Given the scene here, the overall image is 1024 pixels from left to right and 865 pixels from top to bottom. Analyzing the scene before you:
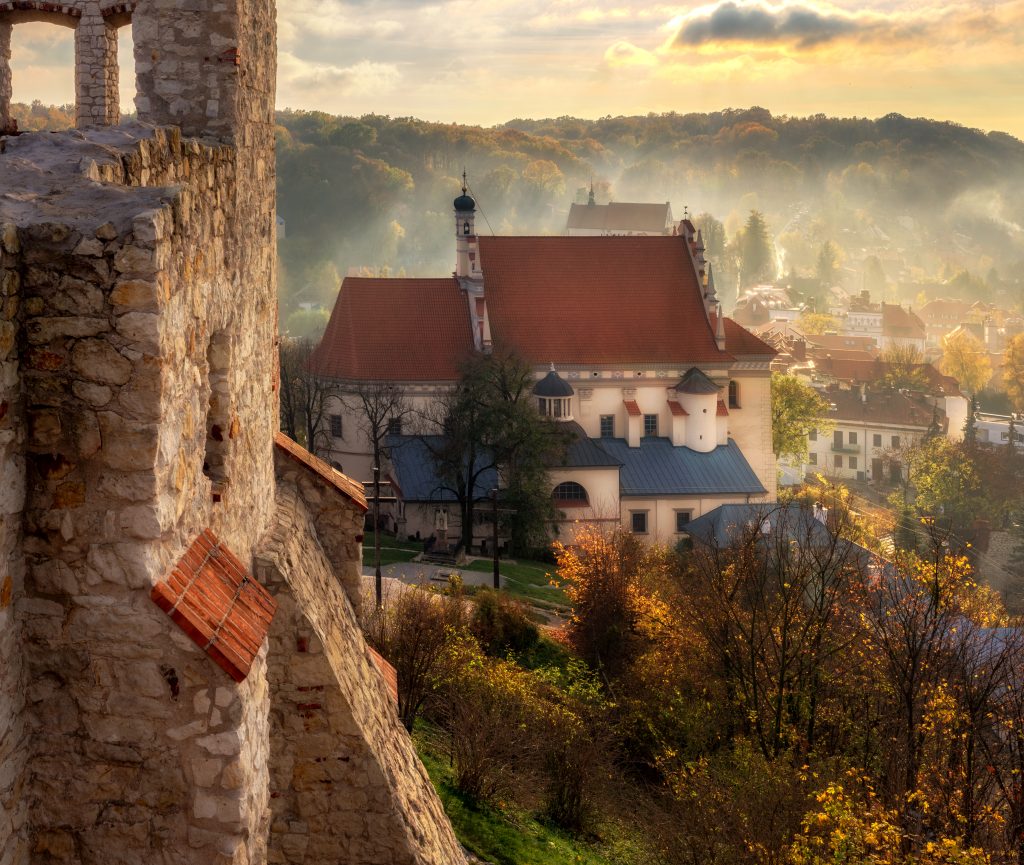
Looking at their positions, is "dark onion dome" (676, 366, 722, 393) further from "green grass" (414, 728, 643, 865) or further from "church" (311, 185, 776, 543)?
"green grass" (414, 728, 643, 865)

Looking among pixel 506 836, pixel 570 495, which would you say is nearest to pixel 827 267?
pixel 570 495

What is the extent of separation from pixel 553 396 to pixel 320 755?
1661 inches

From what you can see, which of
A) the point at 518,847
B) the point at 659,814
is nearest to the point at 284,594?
the point at 518,847

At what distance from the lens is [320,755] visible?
6012mm

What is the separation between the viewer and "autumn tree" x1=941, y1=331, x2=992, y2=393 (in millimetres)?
112812

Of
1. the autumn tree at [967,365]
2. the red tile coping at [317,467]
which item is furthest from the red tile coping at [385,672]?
the autumn tree at [967,365]

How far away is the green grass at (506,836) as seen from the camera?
1259 centimetres

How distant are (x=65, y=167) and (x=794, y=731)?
49.0 feet

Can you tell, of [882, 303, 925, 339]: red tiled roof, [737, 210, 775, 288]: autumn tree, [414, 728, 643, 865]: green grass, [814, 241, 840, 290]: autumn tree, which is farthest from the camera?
[814, 241, 840, 290]: autumn tree

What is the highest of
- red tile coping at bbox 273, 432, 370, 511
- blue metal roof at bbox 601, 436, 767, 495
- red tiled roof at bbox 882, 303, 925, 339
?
red tiled roof at bbox 882, 303, 925, 339

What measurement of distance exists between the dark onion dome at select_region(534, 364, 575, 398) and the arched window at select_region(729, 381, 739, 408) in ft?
25.2

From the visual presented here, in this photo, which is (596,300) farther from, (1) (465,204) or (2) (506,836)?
(2) (506,836)

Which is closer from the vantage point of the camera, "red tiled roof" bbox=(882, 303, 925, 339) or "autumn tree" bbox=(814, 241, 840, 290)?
"red tiled roof" bbox=(882, 303, 925, 339)

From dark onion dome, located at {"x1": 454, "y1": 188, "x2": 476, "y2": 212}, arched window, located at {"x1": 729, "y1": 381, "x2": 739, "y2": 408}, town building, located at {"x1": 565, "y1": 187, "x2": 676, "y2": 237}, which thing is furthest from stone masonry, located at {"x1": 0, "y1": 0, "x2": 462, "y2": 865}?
town building, located at {"x1": 565, "y1": 187, "x2": 676, "y2": 237}
